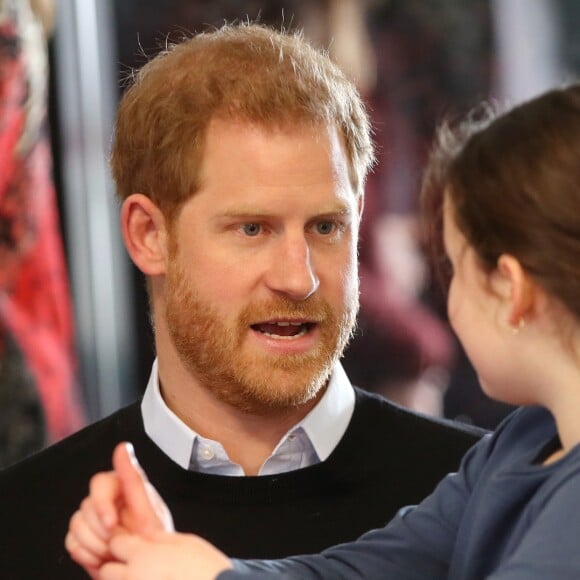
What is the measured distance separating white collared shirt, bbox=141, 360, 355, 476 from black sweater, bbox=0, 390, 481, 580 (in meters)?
0.02

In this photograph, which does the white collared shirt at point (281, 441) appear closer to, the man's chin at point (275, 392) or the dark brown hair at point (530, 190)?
the man's chin at point (275, 392)

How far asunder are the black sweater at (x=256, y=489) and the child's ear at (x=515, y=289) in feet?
2.82

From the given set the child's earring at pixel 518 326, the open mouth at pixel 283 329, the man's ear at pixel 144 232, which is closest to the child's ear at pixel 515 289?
the child's earring at pixel 518 326

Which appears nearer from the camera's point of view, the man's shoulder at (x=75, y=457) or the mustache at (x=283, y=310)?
the mustache at (x=283, y=310)

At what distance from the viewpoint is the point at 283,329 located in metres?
2.31

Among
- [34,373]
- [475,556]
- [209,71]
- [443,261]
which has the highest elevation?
[209,71]

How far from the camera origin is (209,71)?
241 cm

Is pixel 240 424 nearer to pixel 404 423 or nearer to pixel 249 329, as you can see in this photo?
pixel 249 329

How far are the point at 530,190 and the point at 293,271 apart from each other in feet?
2.53

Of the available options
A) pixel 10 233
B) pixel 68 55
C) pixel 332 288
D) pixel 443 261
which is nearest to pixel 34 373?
pixel 10 233

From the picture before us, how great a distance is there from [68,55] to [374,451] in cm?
176

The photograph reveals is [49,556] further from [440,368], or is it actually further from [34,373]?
[440,368]

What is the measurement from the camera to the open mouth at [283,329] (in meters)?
2.30

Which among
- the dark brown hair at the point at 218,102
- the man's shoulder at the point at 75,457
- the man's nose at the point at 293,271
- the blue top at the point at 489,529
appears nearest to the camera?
the blue top at the point at 489,529
